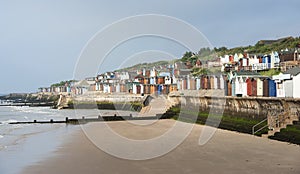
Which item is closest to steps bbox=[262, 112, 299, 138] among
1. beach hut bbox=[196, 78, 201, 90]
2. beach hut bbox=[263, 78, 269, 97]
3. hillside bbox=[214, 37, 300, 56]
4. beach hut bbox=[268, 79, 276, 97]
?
Result: beach hut bbox=[268, 79, 276, 97]

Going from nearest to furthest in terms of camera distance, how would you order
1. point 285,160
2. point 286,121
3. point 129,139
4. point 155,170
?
1. point 155,170
2. point 285,160
3. point 286,121
4. point 129,139

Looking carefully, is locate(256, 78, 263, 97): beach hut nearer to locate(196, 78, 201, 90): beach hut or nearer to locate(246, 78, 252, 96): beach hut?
locate(246, 78, 252, 96): beach hut

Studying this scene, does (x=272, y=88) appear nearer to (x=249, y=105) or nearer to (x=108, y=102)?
(x=249, y=105)

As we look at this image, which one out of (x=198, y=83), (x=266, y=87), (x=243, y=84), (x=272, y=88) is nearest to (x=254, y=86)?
(x=243, y=84)

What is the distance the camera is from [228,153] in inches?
621

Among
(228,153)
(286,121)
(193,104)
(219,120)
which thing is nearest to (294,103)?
(286,121)

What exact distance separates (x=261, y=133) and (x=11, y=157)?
1326cm

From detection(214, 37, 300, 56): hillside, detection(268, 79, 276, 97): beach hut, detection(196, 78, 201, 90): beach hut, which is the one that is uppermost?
detection(214, 37, 300, 56): hillside

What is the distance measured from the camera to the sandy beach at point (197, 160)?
41.7 ft

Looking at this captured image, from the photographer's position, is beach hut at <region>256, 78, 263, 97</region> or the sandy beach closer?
the sandy beach

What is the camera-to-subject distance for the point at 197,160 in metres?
14.4

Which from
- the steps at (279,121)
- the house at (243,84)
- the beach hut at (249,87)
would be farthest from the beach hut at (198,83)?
the steps at (279,121)

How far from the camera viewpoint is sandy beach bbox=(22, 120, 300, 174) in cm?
1270

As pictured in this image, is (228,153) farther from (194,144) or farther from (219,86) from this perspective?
(219,86)
